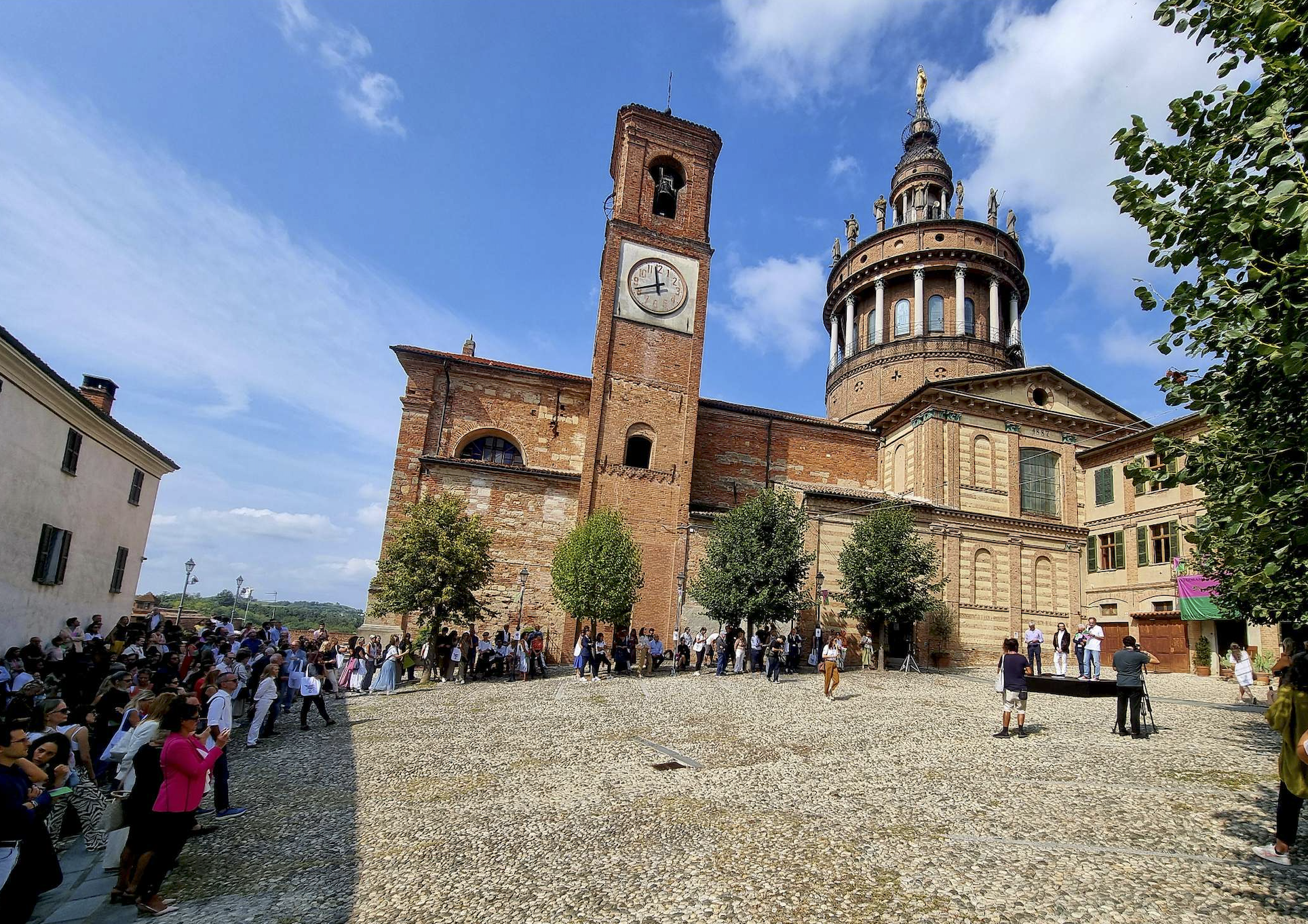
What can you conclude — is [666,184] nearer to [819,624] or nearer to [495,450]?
[495,450]

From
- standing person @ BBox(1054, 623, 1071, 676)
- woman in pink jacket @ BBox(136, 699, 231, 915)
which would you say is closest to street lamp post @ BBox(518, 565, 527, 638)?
woman in pink jacket @ BBox(136, 699, 231, 915)

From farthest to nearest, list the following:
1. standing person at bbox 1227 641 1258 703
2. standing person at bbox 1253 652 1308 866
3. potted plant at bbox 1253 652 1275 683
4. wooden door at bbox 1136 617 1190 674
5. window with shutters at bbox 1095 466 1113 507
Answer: window with shutters at bbox 1095 466 1113 507, wooden door at bbox 1136 617 1190 674, potted plant at bbox 1253 652 1275 683, standing person at bbox 1227 641 1258 703, standing person at bbox 1253 652 1308 866

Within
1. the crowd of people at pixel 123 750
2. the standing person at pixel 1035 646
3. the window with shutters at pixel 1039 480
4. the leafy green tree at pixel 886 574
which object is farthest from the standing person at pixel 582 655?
the window with shutters at pixel 1039 480

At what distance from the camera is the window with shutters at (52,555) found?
15523mm

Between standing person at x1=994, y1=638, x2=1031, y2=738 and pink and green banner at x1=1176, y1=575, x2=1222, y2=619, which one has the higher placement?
pink and green banner at x1=1176, y1=575, x2=1222, y2=619

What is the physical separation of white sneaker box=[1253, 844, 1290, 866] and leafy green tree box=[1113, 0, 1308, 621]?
2.33 metres

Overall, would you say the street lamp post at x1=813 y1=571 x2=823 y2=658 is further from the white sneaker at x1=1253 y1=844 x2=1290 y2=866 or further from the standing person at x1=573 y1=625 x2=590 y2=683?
the white sneaker at x1=1253 y1=844 x2=1290 y2=866

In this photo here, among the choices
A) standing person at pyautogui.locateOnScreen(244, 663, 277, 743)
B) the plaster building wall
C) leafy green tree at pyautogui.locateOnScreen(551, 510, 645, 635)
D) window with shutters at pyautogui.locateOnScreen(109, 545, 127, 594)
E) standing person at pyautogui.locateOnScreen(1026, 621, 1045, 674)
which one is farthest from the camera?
standing person at pyautogui.locateOnScreen(1026, 621, 1045, 674)

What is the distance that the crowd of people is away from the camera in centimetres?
525

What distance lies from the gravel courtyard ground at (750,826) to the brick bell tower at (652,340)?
13305mm

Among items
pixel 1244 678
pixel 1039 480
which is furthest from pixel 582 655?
pixel 1039 480

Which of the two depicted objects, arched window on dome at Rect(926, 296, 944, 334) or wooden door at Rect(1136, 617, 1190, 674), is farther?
arched window on dome at Rect(926, 296, 944, 334)

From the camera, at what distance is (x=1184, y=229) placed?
5566 mm

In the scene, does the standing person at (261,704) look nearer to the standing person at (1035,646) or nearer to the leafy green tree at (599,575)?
the leafy green tree at (599,575)
